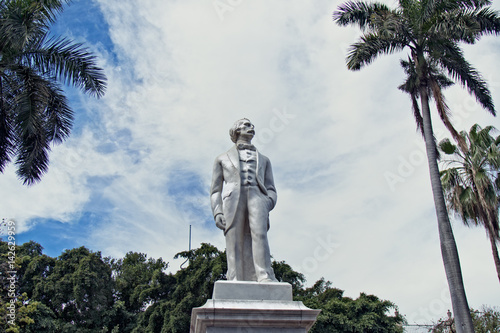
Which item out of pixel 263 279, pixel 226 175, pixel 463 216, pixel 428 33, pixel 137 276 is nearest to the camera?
pixel 263 279

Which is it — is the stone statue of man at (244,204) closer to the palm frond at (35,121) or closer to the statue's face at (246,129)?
the statue's face at (246,129)

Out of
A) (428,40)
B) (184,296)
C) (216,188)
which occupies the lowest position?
(216,188)

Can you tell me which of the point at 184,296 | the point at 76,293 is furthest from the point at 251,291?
the point at 76,293

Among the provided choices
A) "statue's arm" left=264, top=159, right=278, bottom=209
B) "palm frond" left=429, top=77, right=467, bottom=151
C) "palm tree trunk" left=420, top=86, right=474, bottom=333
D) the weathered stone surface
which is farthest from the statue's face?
"palm frond" left=429, top=77, right=467, bottom=151

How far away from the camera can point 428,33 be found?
53.1 feet

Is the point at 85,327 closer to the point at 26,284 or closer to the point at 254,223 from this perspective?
the point at 26,284

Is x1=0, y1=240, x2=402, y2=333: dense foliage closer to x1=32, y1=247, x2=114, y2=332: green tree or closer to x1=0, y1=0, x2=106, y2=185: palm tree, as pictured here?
x1=32, y1=247, x2=114, y2=332: green tree

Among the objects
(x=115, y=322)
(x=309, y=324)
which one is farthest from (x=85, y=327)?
(x=309, y=324)

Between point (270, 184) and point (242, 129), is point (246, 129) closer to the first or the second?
point (242, 129)

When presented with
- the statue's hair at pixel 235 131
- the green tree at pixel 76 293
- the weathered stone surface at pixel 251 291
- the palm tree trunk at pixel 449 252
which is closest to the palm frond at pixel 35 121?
the statue's hair at pixel 235 131

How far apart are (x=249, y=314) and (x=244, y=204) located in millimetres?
1687

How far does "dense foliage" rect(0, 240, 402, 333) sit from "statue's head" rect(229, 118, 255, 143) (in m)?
17.1

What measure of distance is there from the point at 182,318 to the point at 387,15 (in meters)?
15.8

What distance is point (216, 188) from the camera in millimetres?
7480
